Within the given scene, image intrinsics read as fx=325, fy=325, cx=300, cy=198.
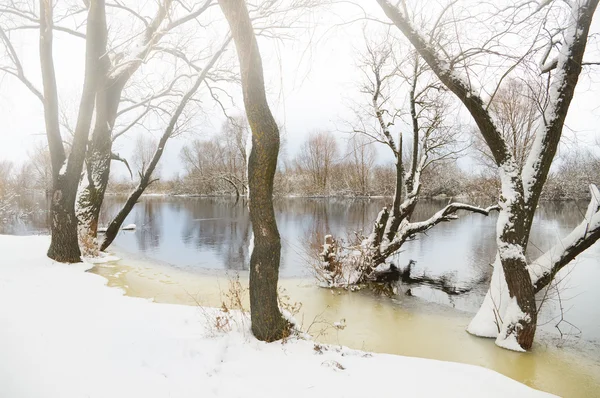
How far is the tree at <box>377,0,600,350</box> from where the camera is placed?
14.9 ft

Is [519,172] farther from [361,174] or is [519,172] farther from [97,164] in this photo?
[361,174]

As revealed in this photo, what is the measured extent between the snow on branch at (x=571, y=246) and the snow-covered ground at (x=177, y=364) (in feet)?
7.95

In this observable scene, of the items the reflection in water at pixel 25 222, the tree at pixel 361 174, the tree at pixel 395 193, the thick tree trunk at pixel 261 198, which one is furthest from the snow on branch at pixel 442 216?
the tree at pixel 361 174

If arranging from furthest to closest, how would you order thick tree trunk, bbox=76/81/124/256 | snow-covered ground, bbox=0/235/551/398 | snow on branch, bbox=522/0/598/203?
thick tree trunk, bbox=76/81/124/256
snow on branch, bbox=522/0/598/203
snow-covered ground, bbox=0/235/551/398

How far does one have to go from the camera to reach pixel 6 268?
5.86m

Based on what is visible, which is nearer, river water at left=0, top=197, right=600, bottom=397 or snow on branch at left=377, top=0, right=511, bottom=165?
snow on branch at left=377, top=0, right=511, bottom=165

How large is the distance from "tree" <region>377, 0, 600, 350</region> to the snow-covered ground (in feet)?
6.33

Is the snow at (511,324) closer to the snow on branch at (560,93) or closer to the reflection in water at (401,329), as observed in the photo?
the reflection in water at (401,329)

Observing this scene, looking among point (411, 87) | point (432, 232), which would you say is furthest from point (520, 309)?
point (432, 232)

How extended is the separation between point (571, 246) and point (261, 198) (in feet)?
15.4

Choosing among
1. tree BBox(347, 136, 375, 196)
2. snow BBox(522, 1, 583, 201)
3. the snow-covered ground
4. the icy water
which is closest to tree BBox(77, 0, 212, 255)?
the icy water

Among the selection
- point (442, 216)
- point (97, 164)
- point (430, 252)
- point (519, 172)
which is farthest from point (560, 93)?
point (97, 164)

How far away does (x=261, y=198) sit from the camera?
139 inches

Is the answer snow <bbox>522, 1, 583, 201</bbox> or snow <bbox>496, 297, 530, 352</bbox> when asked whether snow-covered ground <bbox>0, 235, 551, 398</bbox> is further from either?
snow <bbox>522, 1, 583, 201</bbox>
